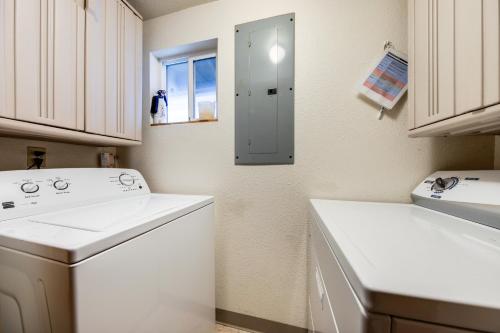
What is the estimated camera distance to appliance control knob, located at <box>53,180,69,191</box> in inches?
37.3

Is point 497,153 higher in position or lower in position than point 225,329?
higher

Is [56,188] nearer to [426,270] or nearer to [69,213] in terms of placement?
[69,213]

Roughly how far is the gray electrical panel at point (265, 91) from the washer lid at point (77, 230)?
0.67m

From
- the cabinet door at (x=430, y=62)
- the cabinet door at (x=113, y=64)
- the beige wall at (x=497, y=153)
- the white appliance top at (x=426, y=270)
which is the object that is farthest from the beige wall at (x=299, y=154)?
the white appliance top at (x=426, y=270)

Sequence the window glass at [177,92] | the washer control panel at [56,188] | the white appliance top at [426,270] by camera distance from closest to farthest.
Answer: the white appliance top at [426,270], the washer control panel at [56,188], the window glass at [177,92]

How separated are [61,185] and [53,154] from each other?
0.43 m

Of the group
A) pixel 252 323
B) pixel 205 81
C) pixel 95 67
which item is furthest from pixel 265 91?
pixel 252 323

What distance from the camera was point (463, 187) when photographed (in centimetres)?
82

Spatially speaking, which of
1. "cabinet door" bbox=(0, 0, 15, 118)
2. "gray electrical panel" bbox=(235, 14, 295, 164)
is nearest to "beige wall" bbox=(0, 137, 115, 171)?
"cabinet door" bbox=(0, 0, 15, 118)

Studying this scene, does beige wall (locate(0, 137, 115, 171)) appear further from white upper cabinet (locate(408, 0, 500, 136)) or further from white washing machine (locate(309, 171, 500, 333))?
white upper cabinet (locate(408, 0, 500, 136))

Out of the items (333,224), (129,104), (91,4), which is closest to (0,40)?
(91,4)

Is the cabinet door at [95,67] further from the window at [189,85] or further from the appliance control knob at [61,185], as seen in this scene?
the window at [189,85]

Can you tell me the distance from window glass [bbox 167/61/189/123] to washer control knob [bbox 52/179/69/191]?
0.93m

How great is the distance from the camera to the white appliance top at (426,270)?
0.28 metres
